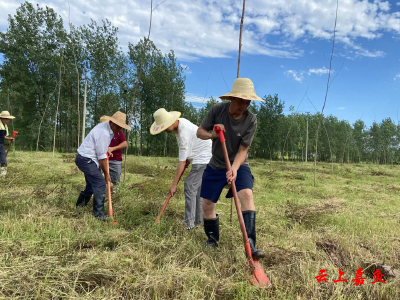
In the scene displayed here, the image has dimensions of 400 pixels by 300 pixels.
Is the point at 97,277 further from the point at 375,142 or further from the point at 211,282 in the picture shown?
the point at 375,142

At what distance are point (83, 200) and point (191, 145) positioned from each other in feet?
6.30

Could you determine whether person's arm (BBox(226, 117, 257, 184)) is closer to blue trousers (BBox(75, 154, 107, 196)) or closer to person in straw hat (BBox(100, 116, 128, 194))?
blue trousers (BBox(75, 154, 107, 196))

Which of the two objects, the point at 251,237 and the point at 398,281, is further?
the point at 251,237

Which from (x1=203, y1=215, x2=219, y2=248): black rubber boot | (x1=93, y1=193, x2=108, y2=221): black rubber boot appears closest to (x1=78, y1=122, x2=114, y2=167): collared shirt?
(x1=93, y1=193, x2=108, y2=221): black rubber boot

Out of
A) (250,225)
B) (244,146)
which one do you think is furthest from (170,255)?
(244,146)

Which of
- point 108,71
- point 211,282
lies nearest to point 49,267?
point 211,282

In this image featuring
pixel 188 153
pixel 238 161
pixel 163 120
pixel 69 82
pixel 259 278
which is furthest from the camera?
pixel 69 82

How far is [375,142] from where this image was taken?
34719 mm

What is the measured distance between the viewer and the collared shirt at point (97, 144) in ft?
11.1

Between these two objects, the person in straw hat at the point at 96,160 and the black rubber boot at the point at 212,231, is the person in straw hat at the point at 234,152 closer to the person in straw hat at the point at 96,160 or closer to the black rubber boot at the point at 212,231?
the black rubber boot at the point at 212,231

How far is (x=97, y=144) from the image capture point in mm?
Result: 3396

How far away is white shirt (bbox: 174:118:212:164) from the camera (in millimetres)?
3211

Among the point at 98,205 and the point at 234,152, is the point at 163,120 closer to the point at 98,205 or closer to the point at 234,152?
the point at 234,152

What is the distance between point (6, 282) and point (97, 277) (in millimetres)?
564
